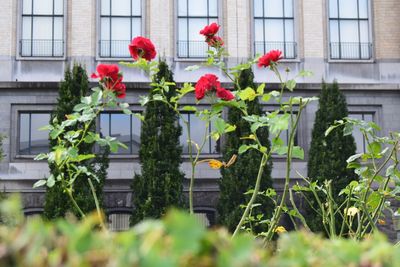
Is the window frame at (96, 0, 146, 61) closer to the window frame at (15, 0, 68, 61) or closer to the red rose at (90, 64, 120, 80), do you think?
the window frame at (15, 0, 68, 61)

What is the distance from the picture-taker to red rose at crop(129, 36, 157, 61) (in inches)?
216

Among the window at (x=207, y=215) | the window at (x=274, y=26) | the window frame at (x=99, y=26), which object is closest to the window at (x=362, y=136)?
the window at (x=274, y=26)

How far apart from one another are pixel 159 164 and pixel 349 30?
6851mm

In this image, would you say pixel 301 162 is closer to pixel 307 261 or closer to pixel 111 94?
pixel 111 94

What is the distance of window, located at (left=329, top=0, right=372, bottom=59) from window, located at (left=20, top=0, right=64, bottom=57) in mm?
7447

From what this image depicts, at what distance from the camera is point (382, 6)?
2030 centimetres

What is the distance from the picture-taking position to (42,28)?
19.5m

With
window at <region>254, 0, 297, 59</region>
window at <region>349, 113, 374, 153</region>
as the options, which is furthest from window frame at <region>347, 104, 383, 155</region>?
window at <region>254, 0, 297, 59</region>

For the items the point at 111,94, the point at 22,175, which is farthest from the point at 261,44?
the point at 111,94

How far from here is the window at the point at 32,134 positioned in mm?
19255

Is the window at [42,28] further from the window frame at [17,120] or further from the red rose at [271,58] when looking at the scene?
the red rose at [271,58]

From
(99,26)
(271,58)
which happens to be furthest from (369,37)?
(271,58)

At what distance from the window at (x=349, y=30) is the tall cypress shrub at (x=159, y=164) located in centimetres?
516

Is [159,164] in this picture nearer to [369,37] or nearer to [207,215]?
[207,215]
